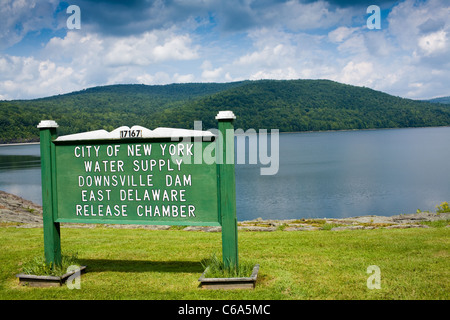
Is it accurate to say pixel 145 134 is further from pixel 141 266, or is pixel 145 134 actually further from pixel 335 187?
pixel 335 187

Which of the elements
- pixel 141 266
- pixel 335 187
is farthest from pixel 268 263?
pixel 335 187

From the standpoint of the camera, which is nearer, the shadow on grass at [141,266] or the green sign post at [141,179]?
the green sign post at [141,179]

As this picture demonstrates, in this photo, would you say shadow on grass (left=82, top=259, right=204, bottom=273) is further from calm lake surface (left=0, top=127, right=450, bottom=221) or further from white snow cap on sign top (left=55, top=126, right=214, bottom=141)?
calm lake surface (left=0, top=127, right=450, bottom=221)

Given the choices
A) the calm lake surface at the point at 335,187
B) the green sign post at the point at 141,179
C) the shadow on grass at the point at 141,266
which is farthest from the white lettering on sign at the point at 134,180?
the calm lake surface at the point at 335,187

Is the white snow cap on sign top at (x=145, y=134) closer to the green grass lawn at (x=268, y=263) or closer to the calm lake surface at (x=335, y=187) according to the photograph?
the green grass lawn at (x=268, y=263)

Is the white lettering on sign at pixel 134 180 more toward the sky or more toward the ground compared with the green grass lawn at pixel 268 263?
more toward the sky
